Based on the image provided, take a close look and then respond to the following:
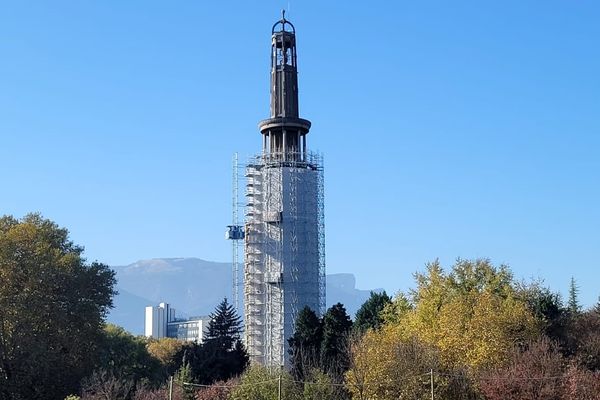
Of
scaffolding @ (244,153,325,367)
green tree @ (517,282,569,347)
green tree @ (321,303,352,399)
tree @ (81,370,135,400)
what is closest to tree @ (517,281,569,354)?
green tree @ (517,282,569,347)

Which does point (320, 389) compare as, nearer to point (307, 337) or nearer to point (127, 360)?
point (307, 337)

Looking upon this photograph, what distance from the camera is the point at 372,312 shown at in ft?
145

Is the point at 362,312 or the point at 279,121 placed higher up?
the point at 279,121

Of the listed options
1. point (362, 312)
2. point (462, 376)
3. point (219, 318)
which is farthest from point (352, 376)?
point (219, 318)

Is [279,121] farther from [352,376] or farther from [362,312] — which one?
[352,376]

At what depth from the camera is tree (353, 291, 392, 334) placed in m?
43.1

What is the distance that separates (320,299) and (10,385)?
91.2 ft

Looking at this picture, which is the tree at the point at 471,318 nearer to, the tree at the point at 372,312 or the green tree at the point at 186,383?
the tree at the point at 372,312

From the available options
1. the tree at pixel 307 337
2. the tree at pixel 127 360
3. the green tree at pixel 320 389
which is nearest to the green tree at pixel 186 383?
the green tree at pixel 320 389

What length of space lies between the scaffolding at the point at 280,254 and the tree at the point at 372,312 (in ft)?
58.6

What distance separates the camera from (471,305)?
35656mm

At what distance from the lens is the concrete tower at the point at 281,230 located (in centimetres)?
6291

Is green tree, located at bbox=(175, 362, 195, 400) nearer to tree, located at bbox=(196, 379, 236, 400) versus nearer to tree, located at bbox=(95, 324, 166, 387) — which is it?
tree, located at bbox=(196, 379, 236, 400)

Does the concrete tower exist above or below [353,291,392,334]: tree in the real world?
above
